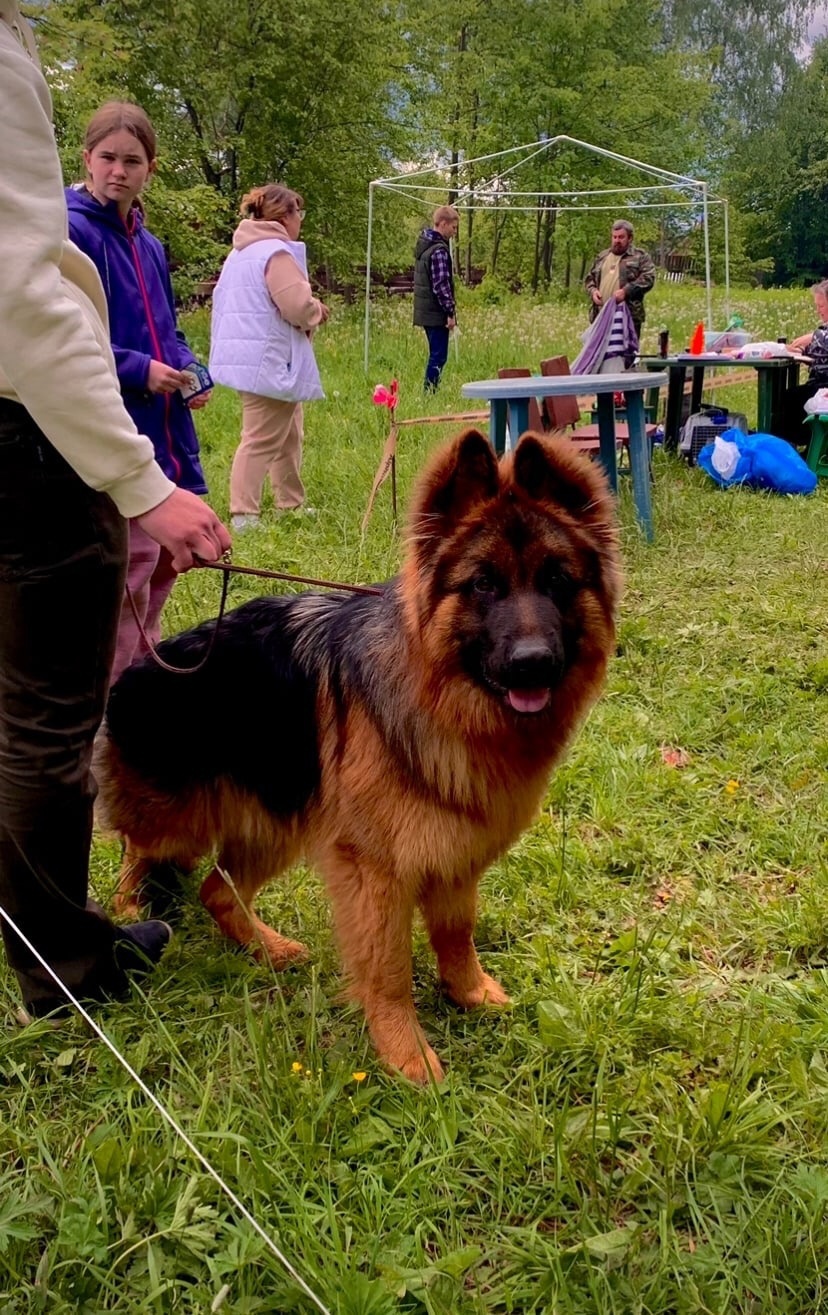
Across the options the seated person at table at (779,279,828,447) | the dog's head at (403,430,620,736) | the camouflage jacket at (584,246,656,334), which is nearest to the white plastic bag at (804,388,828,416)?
the seated person at table at (779,279,828,447)

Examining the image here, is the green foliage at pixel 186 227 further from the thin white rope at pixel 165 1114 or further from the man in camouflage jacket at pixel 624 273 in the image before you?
the thin white rope at pixel 165 1114

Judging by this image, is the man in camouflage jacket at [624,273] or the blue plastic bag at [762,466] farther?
the man in camouflage jacket at [624,273]

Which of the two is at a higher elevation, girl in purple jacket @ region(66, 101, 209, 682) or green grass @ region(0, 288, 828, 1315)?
girl in purple jacket @ region(66, 101, 209, 682)

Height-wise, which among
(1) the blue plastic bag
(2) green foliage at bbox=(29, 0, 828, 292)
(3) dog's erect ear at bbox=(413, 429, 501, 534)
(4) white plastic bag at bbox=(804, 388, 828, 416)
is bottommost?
(3) dog's erect ear at bbox=(413, 429, 501, 534)

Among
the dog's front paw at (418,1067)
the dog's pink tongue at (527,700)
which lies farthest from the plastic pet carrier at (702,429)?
the dog's front paw at (418,1067)

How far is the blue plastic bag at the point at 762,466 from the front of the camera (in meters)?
7.60

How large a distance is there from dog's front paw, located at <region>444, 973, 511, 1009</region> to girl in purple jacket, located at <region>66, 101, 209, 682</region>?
1.61 meters

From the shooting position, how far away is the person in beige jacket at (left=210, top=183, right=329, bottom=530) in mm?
5867

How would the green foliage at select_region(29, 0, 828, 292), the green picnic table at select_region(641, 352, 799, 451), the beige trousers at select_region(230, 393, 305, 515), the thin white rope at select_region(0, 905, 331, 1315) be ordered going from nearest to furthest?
the thin white rope at select_region(0, 905, 331, 1315) → the beige trousers at select_region(230, 393, 305, 515) → the green picnic table at select_region(641, 352, 799, 451) → the green foliage at select_region(29, 0, 828, 292)

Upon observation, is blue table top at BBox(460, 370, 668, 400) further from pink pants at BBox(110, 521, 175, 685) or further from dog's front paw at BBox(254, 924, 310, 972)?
dog's front paw at BBox(254, 924, 310, 972)

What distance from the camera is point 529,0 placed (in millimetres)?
26812

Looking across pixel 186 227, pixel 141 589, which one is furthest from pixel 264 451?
pixel 186 227

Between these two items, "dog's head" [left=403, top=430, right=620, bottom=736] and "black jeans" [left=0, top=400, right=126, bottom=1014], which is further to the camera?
"dog's head" [left=403, top=430, right=620, bottom=736]

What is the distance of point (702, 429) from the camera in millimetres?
8453
